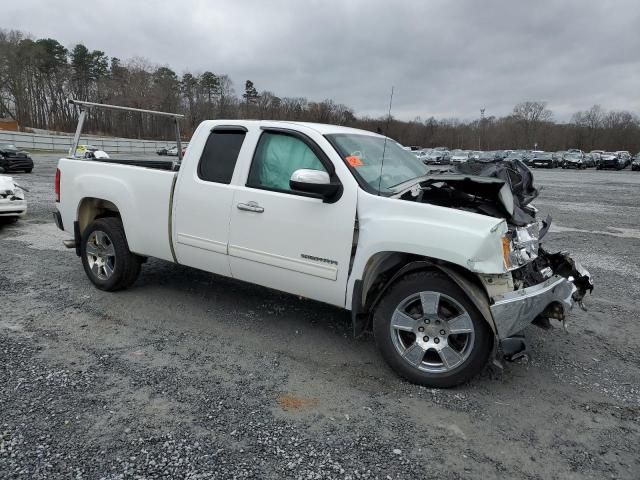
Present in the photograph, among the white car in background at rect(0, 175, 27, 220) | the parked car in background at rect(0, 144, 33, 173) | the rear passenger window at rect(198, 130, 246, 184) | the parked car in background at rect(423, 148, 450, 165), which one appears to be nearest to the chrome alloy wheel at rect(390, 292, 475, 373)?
the rear passenger window at rect(198, 130, 246, 184)

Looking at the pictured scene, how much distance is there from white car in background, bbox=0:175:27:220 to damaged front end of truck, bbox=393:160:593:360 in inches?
316

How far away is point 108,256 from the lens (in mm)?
5191

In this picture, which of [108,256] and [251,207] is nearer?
[251,207]

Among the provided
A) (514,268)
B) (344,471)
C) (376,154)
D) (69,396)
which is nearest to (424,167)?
(376,154)

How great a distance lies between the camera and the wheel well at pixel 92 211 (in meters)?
5.35

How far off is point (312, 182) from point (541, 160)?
5131 cm

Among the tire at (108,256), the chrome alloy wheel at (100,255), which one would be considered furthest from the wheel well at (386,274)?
the chrome alloy wheel at (100,255)

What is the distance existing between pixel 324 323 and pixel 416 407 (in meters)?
1.54

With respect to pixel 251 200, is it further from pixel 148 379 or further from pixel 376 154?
pixel 148 379

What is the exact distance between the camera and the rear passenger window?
4242 millimetres

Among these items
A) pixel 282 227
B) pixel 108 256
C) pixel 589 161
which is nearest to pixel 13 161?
pixel 108 256

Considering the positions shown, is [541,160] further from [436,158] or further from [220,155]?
[220,155]

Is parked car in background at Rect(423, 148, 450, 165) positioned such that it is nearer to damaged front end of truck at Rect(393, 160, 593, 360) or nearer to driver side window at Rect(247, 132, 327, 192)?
damaged front end of truck at Rect(393, 160, 593, 360)

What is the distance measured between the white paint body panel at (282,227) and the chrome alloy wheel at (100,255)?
1.37 ft
